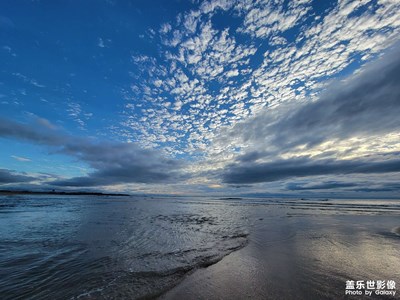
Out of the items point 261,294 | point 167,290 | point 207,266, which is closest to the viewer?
point 261,294

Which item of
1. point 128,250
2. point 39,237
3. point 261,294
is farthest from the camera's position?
point 39,237

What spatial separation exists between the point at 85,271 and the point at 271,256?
6.43 meters

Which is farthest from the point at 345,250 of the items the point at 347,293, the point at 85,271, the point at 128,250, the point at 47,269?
the point at 47,269

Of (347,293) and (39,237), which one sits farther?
(39,237)

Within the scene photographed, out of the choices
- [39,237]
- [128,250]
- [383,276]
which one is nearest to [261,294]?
[383,276]

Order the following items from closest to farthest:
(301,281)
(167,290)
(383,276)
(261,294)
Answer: (261,294), (167,290), (301,281), (383,276)

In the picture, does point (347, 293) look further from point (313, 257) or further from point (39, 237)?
point (39, 237)

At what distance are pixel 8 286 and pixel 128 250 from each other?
3845 mm

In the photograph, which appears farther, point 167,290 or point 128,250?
point 128,250

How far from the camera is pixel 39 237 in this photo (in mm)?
9891

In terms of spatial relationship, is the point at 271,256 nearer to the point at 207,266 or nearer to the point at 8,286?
the point at 207,266

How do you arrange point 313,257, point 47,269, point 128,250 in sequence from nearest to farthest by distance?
point 47,269 → point 313,257 → point 128,250

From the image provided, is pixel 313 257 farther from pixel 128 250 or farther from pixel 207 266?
pixel 128 250

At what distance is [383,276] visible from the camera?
5727 mm
